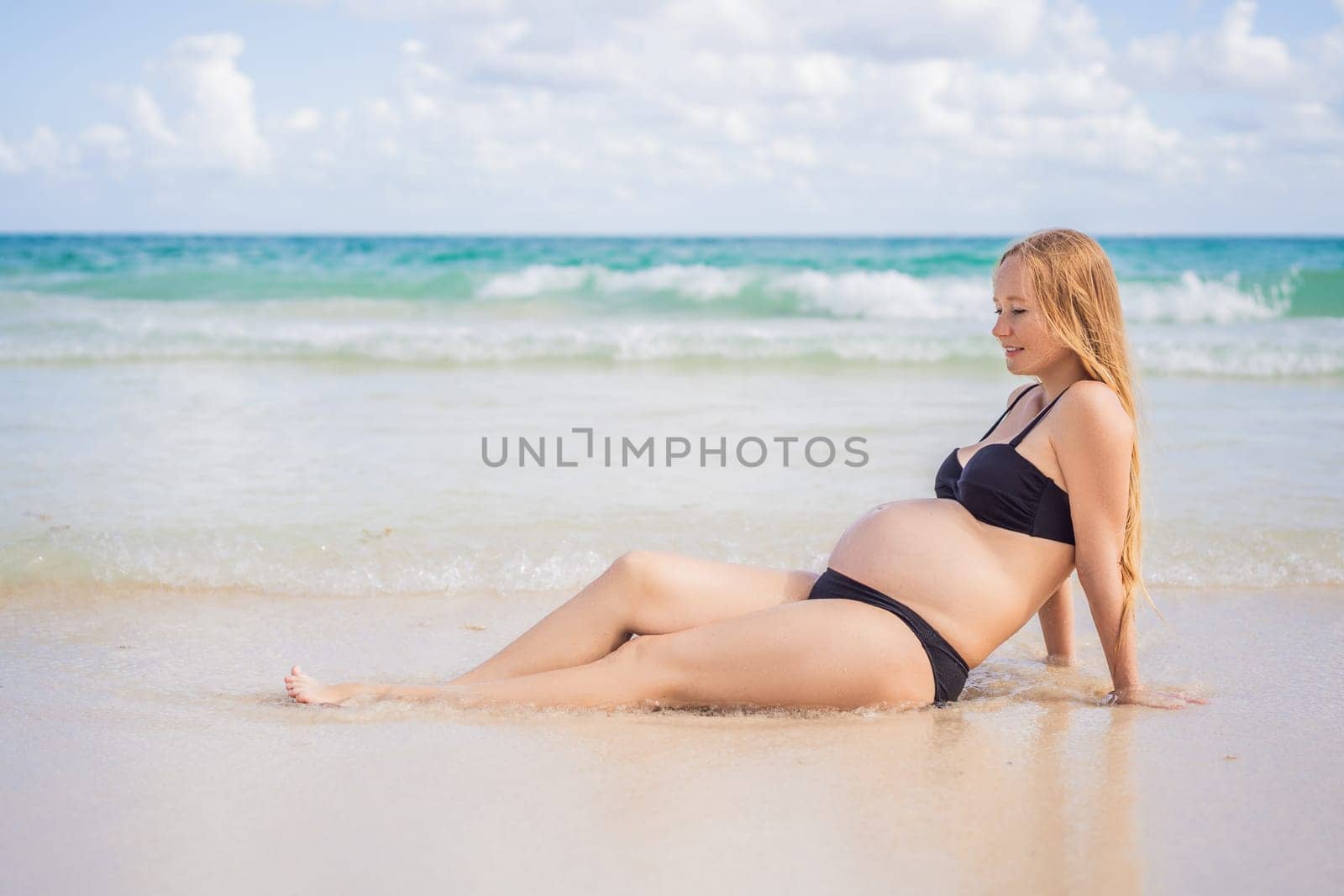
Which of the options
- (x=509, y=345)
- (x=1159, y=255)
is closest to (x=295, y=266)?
(x=509, y=345)

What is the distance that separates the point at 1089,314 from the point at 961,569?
75 centimetres

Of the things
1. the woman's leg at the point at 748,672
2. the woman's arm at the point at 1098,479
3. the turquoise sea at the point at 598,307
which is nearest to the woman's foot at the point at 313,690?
the woman's leg at the point at 748,672

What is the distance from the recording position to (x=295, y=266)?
26.0 metres

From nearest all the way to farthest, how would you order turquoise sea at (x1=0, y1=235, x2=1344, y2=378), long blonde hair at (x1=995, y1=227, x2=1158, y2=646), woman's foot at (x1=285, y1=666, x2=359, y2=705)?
1. long blonde hair at (x1=995, y1=227, x2=1158, y2=646)
2. woman's foot at (x1=285, y1=666, x2=359, y2=705)
3. turquoise sea at (x1=0, y1=235, x2=1344, y2=378)

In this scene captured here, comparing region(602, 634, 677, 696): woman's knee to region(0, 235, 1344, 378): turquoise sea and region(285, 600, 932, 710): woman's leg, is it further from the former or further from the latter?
region(0, 235, 1344, 378): turquoise sea

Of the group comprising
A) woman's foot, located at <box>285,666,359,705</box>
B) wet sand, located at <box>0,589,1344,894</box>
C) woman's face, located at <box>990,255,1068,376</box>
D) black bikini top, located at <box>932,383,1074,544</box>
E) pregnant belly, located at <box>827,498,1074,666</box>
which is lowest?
wet sand, located at <box>0,589,1344,894</box>

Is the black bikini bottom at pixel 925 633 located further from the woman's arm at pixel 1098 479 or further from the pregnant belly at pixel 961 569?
the woman's arm at pixel 1098 479

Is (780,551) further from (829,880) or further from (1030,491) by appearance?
(829,880)

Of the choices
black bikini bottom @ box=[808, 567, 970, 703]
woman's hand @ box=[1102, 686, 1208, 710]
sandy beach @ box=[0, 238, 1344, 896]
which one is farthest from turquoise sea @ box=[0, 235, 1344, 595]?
black bikini bottom @ box=[808, 567, 970, 703]

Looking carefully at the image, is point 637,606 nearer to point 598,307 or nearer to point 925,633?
point 925,633

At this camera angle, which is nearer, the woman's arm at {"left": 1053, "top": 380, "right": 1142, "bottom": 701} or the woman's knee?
the woman's arm at {"left": 1053, "top": 380, "right": 1142, "bottom": 701}

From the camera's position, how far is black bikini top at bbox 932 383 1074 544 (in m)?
2.93

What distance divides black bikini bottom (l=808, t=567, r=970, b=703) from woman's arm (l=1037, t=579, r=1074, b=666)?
611 mm

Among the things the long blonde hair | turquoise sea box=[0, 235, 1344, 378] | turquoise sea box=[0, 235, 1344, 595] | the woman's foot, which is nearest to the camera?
the long blonde hair
